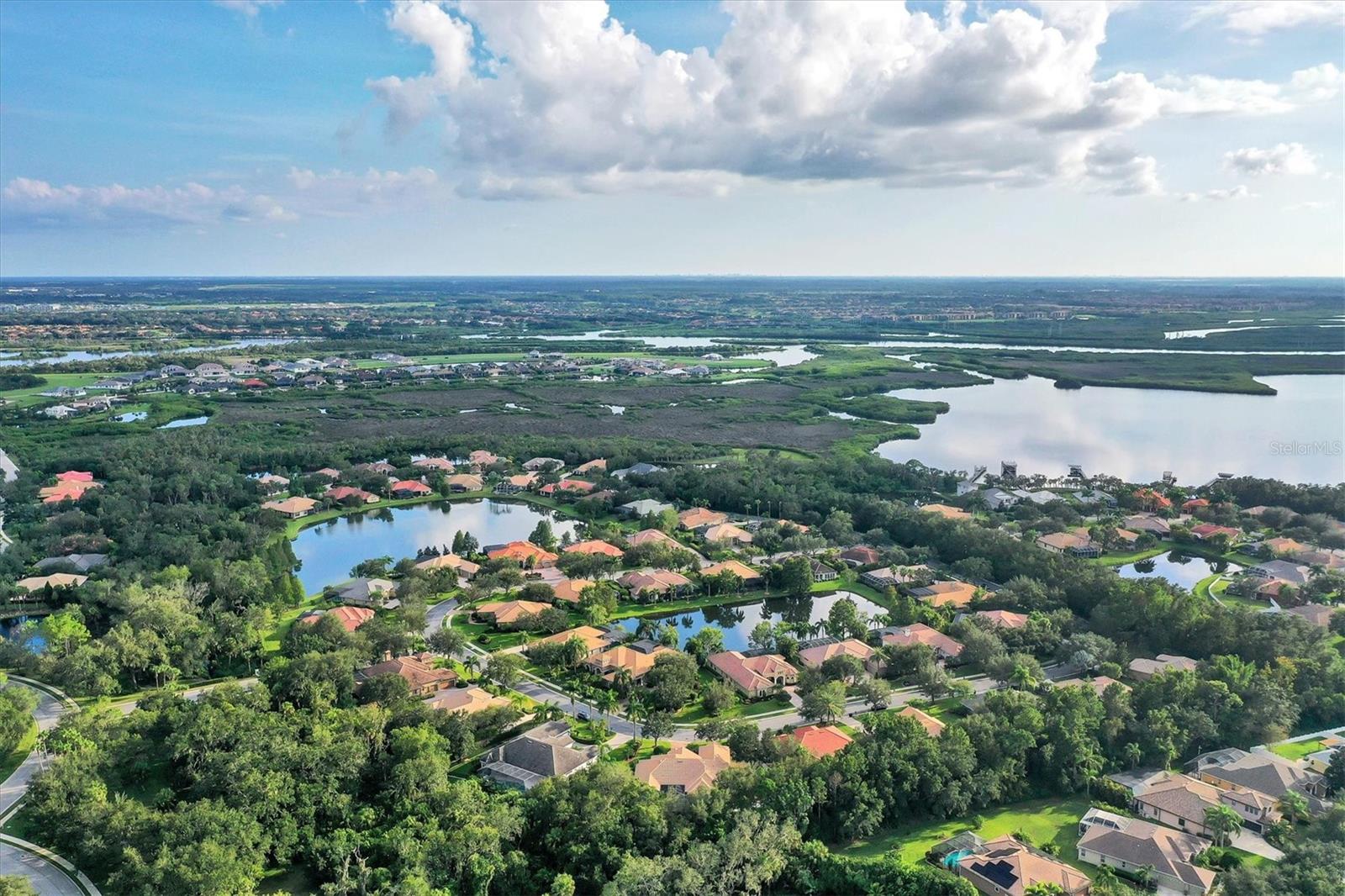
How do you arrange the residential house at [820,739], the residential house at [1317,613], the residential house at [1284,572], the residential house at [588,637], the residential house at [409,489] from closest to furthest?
the residential house at [820,739], the residential house at [588,637], the residential house at [1317,613], the residential house at [1284,572], the residential house at [409,489]

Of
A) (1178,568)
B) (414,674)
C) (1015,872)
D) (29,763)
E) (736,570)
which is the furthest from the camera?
(1178,568)

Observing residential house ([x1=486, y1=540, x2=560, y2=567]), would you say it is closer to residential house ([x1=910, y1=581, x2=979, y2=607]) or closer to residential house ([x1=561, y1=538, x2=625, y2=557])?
residential house ([x1=561, y1=538, x2=625, y2=557])

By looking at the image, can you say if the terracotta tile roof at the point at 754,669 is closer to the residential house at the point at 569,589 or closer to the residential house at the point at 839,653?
the residential house at the point at 839,653

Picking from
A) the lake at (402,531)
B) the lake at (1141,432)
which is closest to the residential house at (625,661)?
the lake at (402,531)

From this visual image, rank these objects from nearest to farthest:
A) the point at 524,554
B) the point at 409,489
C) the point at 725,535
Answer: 1. the point at 524,554
2. the point at 725,535
3. the point at 409,489

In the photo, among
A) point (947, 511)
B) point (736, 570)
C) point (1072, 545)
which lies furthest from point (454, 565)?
point (1072, 545)

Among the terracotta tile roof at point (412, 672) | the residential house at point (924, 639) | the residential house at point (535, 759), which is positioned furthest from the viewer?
the residential house at point (924, 639)

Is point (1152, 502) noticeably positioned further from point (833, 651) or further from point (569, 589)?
point (569, 589)
